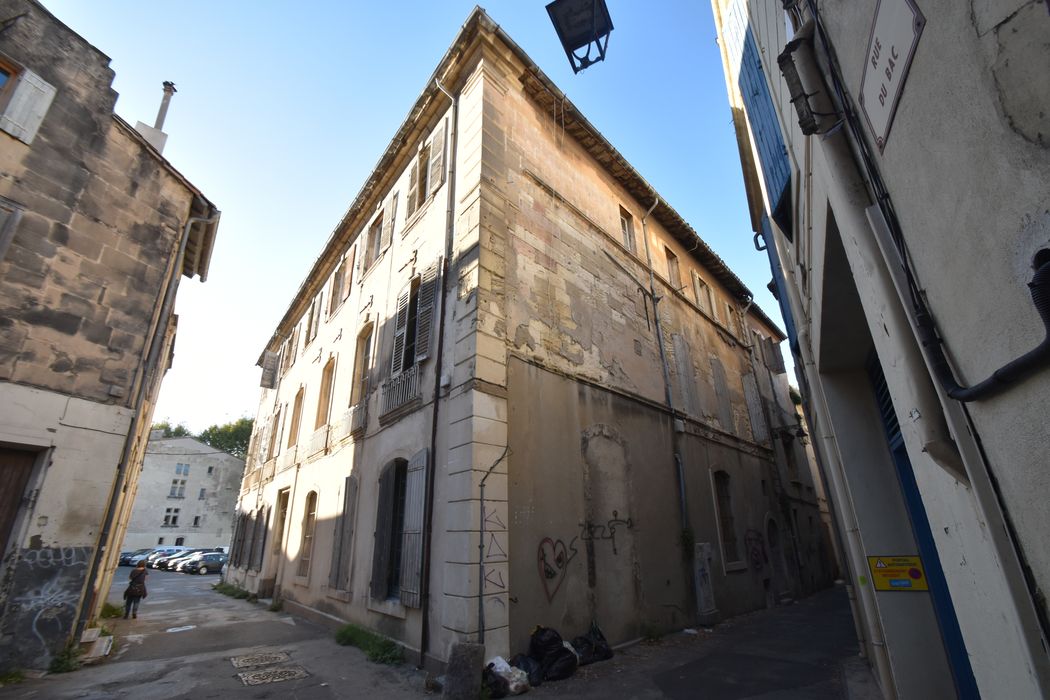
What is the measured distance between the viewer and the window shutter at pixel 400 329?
337 inches

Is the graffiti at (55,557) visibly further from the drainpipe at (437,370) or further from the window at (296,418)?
the window at (296,418)

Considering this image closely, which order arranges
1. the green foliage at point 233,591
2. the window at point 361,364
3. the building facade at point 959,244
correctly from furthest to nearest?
the green foliage at point 233,591 → the window at point 361,364 → the building facade at point 959,244

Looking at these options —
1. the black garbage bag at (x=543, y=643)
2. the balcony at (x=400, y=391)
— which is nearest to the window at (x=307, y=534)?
the balcony at (x=400, y=391)

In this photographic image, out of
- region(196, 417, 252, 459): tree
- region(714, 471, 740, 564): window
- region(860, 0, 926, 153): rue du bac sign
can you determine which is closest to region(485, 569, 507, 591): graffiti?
region(860, 0, 926, 153): rue du bac sign

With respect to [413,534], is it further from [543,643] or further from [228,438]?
[228,438]

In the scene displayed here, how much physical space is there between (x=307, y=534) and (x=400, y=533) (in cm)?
502

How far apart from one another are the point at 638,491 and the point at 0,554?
29.6 feet

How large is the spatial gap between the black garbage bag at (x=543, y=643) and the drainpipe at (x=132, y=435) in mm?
6058

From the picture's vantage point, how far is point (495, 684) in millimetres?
5141

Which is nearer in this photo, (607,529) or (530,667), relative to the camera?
(530,667)

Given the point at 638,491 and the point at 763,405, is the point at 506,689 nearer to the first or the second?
the point at 638,491

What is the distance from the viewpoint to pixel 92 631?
6.92 meters

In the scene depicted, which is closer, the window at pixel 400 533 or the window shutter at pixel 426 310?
the window at pixel 400 533

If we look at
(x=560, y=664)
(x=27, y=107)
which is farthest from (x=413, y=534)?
(x=27, y=107)
